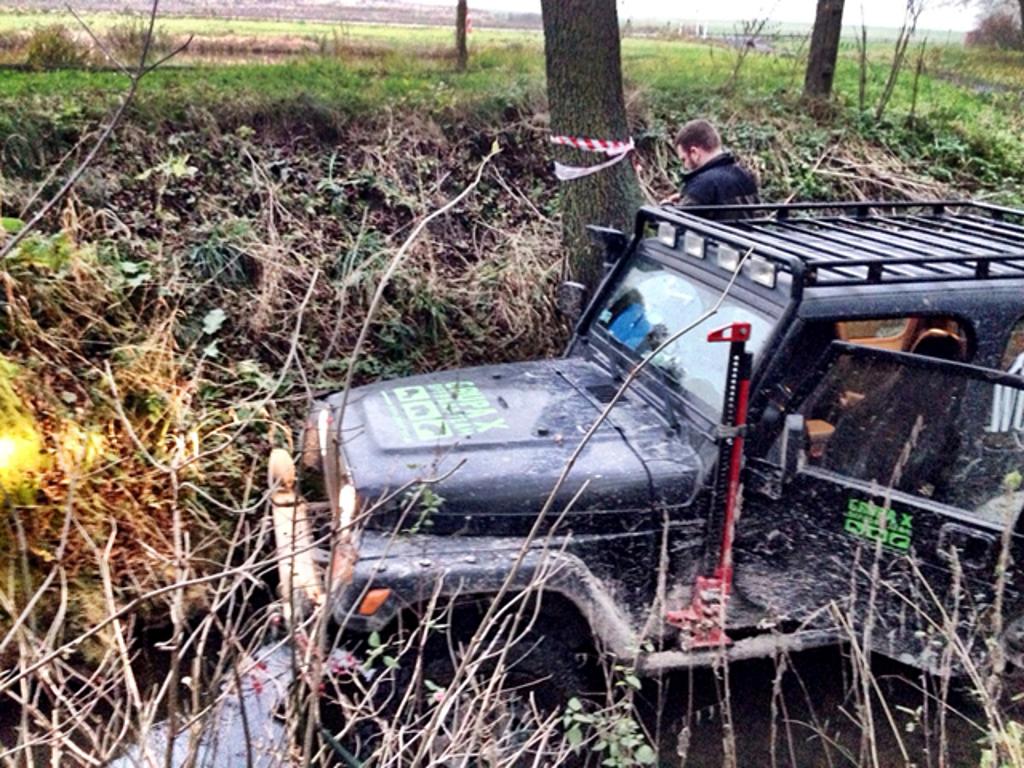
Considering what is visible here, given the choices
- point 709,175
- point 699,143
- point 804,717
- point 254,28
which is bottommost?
point 804,717

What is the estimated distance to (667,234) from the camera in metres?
4.40

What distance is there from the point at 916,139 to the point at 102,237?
6.98 meters

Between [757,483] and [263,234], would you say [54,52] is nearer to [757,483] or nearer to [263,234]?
[263,234]

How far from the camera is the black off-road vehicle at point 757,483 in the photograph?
3.44 meters

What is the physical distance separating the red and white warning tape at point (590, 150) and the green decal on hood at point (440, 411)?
8.21 ft

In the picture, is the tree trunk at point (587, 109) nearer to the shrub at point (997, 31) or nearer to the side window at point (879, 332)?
the side window at point (879, 332)

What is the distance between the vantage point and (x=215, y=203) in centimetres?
695

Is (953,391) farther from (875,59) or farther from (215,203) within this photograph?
(875,59)

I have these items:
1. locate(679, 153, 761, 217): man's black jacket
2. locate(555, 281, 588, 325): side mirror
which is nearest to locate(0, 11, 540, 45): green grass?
locate(679, 153, 761, 217): man's black jacket

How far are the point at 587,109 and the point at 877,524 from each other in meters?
3.52

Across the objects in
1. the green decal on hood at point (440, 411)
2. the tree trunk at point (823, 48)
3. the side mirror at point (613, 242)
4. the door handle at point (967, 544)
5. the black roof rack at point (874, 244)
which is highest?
the tree trunk at point (823, 48)

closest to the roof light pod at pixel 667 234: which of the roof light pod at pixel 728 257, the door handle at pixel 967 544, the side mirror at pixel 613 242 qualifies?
→ the side mirror at pixel 613 242

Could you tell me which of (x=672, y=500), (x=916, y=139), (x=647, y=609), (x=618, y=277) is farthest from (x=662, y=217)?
(x=916, y=139)

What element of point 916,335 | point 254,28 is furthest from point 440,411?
point 254,28
